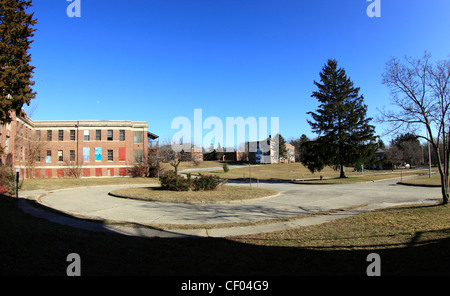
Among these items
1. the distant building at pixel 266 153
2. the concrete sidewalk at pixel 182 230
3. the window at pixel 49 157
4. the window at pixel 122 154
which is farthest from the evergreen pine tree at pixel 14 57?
the distant building at pixel 266 153

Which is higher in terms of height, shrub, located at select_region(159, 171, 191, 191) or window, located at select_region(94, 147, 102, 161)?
window, located at select_region(94, 147, 102, 161)

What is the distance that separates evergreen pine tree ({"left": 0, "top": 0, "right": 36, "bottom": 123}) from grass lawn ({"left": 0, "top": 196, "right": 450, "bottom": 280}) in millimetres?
14859

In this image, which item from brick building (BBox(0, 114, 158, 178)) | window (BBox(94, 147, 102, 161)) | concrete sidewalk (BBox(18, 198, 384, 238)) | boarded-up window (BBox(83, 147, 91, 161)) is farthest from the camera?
window (BBox(94, 147, 102, 161))

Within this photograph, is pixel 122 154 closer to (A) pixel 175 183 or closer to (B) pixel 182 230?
(A) pixel 175 183

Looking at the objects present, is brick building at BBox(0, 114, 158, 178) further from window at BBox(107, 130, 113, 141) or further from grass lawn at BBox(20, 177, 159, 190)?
grass lawn at BBox(20, 177, 159, 190)

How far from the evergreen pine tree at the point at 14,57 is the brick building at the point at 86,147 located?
3002cm

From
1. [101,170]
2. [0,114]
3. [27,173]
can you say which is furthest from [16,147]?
[0,114]

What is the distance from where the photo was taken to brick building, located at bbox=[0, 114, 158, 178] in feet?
151

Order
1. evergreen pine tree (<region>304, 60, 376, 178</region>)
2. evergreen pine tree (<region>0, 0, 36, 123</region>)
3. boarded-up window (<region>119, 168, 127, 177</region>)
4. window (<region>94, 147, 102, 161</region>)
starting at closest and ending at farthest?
evergreen pine tree (<region>0, 0, 36, 123</region>)
evergreen pine tree (<region>304, 60, 376, 178</region>)
window (<region>94, 147, 102, 161</region>)
boarded-up window (<region>119, 168, 127, 177</region>)

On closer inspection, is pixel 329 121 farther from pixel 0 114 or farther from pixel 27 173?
pixel 27 173

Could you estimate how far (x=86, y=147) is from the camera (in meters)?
47.6

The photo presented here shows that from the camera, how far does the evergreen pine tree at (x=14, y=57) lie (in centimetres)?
1733

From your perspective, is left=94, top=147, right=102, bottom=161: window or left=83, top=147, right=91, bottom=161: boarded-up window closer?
left=83, top=147, right=91, bottom=161: boarded-up window

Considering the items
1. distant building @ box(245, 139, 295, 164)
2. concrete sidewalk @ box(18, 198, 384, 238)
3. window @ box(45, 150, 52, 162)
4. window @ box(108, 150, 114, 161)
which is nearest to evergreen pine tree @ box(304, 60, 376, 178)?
concrete sidewalk @ box(18, 198, 384, 238)
